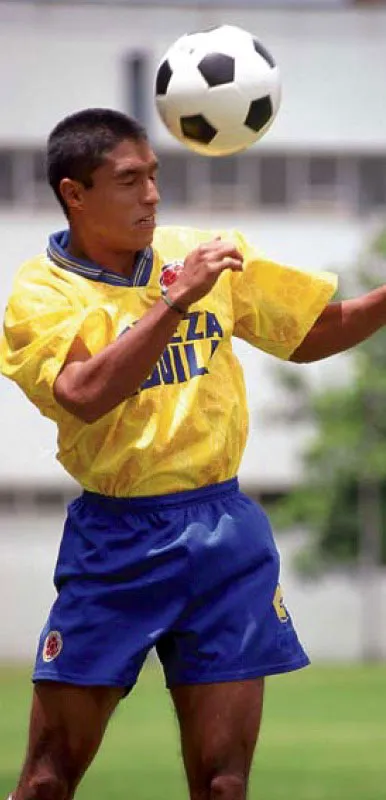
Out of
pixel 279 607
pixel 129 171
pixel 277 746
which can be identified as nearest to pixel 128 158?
pixel 129 171

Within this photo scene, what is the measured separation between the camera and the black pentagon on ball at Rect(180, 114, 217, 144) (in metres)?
6.16

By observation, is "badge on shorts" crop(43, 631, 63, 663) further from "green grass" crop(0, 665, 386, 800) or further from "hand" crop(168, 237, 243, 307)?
"green grass" crop(0, 665, 386, 800)

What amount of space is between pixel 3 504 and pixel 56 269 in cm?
3086

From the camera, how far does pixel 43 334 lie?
5801 millimetres

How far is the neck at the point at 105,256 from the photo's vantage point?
6.00 meters

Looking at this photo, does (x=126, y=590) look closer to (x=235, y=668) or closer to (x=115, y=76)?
(x=235, y=668)

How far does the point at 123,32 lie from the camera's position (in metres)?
36.2

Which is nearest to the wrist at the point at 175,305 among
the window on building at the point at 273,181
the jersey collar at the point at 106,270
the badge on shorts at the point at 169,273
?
the badge on shorts at the point at 169,273

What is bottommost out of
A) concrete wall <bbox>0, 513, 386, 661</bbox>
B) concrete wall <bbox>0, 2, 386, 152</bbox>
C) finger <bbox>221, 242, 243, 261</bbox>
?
concrete wall <bbox>0, 513, 386, 661</bbox>

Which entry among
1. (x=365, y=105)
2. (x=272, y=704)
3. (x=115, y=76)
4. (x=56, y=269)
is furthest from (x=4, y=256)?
(x=56, y=269)

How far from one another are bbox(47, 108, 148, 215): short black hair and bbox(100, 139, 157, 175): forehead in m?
0.01

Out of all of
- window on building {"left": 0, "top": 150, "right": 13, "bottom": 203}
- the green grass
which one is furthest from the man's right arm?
window on building {"left": 0, "top": 150, "right": 13, "bottom": 203}

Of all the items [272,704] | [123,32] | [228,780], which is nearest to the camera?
[228,780]

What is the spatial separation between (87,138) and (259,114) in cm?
55
